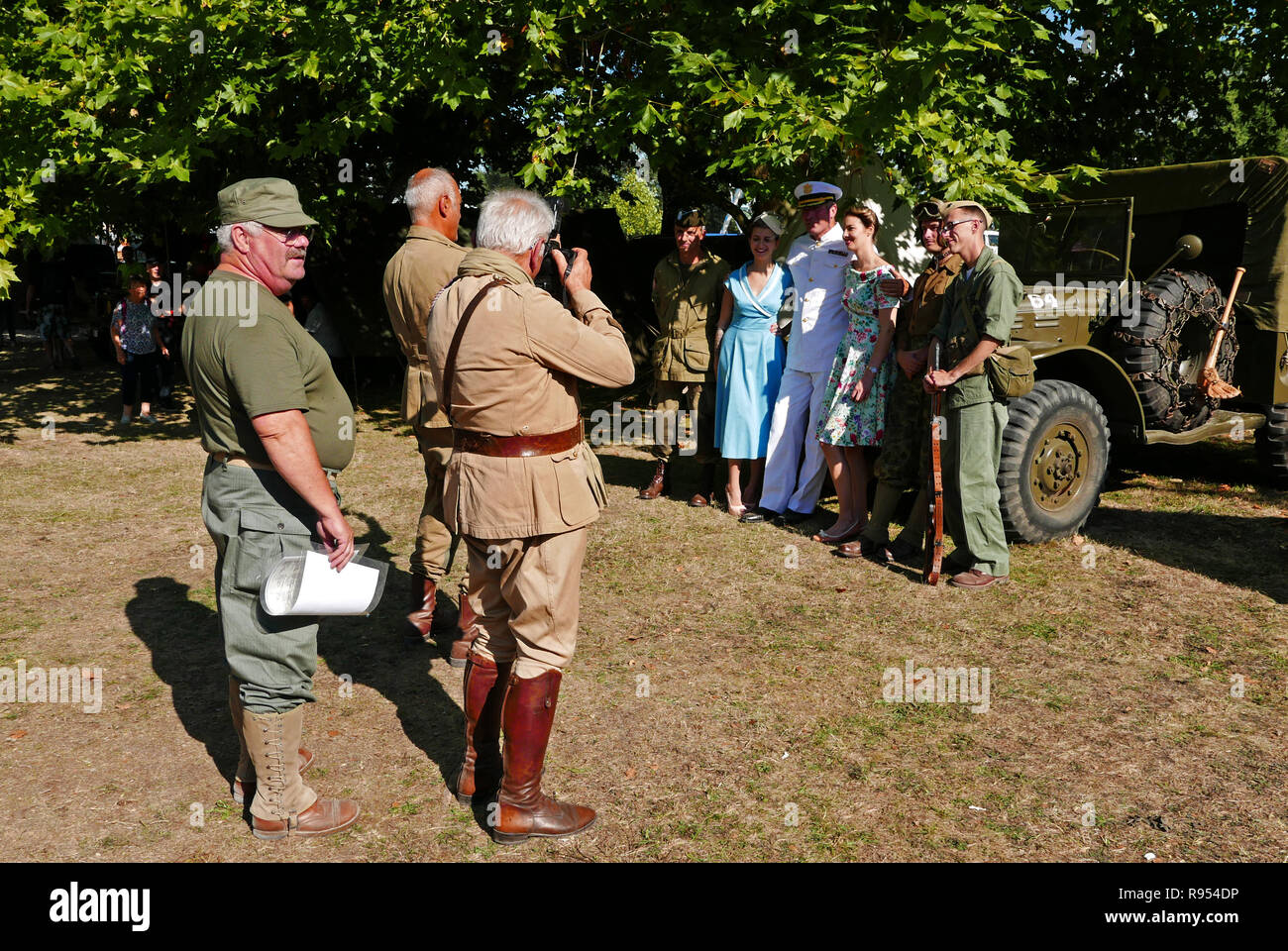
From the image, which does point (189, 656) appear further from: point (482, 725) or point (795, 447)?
point (795, 447)

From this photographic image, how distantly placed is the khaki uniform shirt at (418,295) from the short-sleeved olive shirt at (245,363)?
57.3 inches

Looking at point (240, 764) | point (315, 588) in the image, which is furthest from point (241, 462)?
point (240, 764)

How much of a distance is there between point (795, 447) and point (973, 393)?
1768mm

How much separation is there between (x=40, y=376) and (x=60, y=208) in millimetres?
6694

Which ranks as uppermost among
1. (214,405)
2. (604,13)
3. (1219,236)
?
(604,13)

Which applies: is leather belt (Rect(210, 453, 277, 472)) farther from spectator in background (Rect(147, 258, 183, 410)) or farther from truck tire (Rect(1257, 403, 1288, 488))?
spectator in background (Rect(147, 258, 183, 410))

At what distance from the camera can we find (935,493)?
5.88m

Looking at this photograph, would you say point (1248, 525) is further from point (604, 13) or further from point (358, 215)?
point (358, 215)

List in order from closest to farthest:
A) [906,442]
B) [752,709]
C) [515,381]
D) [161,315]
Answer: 1. [515,381]
2. [752,709]
3. [906,442]
4. [161,315]

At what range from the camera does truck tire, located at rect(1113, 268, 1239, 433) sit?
6.90 m

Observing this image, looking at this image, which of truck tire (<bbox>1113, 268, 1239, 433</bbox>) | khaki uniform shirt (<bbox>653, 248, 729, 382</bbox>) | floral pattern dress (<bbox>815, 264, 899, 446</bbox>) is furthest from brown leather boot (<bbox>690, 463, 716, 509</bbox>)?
truck tire (<bbox>1113, 268, 1239, 433</bbox>)

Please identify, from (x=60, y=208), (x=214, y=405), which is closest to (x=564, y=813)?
(x=214, y=405)

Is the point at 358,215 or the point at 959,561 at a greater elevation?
the point at 358,215

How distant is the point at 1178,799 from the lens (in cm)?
361
